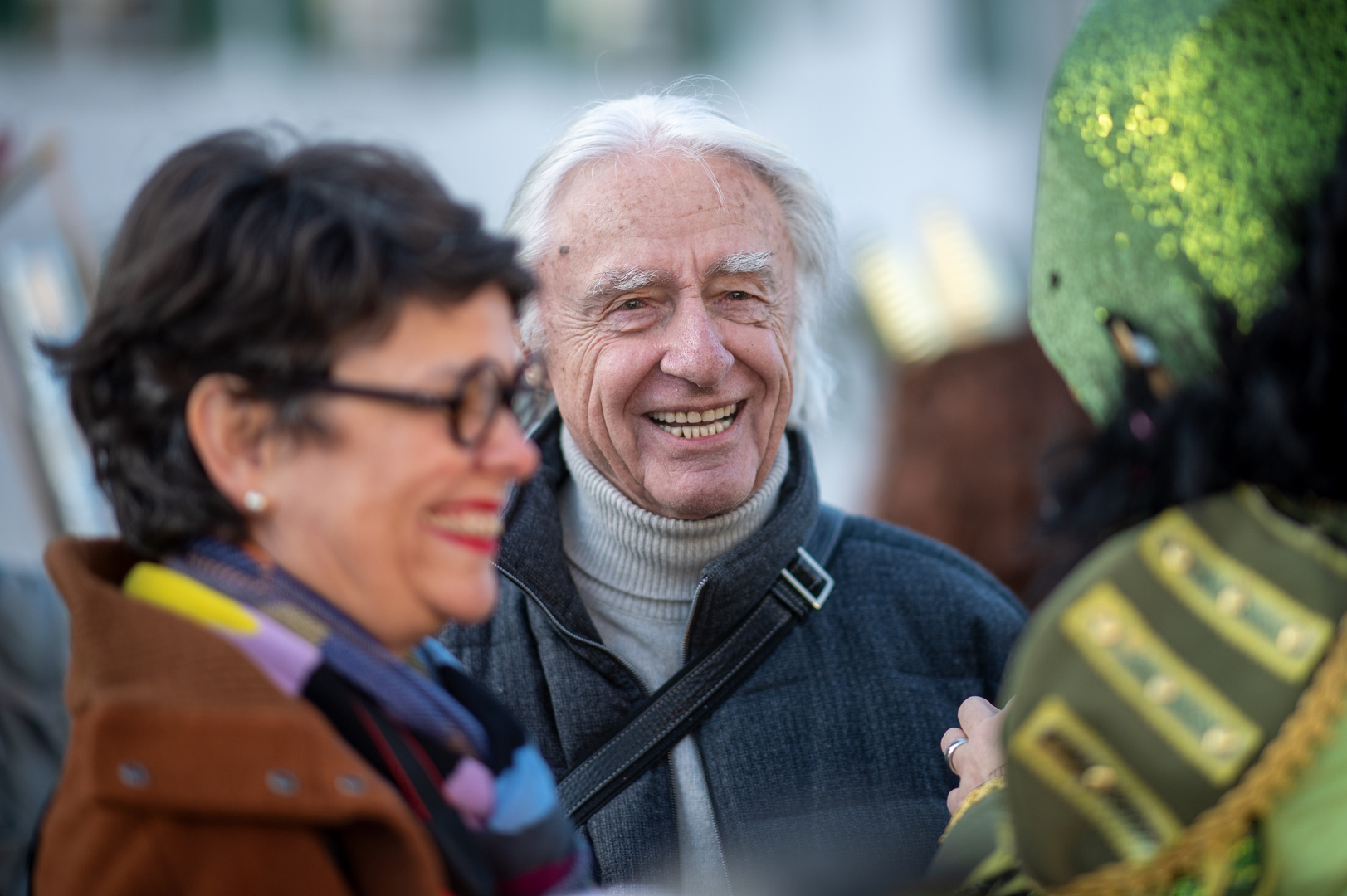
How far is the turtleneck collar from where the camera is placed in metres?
2.52

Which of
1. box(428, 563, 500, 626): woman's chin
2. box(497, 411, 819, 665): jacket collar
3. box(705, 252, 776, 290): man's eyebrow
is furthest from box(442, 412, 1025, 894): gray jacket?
box(428, 563, 500, 626): woman's chin

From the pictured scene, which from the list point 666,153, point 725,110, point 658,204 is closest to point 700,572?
point 658,204

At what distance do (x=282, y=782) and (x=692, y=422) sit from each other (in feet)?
4.62

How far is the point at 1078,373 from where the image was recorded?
1501 millimetres

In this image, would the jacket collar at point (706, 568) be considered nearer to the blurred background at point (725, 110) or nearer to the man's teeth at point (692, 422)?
the man's teeth at point (692, 422)

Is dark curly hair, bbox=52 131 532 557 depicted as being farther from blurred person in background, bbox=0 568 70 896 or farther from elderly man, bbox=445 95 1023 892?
blurred person in background, bbox=0 568 70 896

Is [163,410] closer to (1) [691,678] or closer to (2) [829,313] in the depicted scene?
(1) [691,678]

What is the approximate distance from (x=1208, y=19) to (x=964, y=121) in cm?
1105

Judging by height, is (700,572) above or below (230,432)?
below

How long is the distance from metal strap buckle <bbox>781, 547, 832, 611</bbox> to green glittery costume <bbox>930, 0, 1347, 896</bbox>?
111cm

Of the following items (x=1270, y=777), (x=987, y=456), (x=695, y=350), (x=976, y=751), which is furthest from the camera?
(x=987, y=456)

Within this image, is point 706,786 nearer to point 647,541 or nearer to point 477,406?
point 647,541

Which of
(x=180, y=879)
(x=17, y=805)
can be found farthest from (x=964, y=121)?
(x=180, y=879)

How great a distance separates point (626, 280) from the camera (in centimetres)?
251
